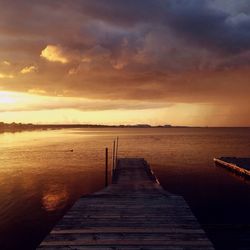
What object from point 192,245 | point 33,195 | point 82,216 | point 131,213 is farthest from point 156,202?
point 33,195

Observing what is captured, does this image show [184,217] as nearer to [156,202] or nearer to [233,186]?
[156,202]

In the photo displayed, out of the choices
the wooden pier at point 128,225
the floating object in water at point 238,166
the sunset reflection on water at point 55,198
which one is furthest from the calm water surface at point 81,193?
the wooden pier at point 128,225

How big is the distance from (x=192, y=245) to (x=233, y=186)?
31755mm

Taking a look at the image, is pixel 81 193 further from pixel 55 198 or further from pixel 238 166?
pixel 238 166

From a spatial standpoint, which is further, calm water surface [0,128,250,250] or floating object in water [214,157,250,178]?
floating object in water [214,157,250,178]

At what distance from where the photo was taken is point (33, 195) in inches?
1425

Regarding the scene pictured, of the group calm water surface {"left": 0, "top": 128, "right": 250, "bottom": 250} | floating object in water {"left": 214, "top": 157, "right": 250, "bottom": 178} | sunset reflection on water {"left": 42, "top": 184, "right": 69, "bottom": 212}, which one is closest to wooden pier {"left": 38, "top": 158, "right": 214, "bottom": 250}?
calm water surface {"left": 0, "top": 128, "right": 250, "bottom": 250}

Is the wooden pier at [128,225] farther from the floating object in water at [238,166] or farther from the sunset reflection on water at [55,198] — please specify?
the floating object in water at [238,166]

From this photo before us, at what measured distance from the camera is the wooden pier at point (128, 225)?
11.9 m

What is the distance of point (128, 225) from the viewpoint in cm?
1409

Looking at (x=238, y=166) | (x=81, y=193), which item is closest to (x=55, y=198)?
(x=81, y=193)

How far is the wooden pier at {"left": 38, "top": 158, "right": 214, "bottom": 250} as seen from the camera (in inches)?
470

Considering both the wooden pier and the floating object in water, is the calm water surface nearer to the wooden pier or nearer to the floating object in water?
the floating object in water

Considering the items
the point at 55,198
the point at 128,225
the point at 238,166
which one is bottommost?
the point at 55,198
